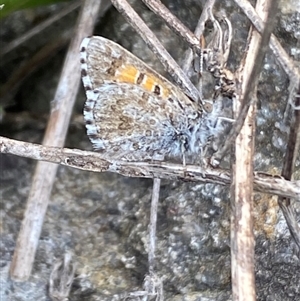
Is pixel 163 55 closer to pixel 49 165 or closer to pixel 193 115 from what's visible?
pixel 193 115

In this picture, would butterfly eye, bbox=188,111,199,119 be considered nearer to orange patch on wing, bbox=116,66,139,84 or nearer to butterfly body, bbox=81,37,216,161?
butterfly body, bbox=81,37,216,161

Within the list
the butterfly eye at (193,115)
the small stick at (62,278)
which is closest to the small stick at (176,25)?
the butterfly eye at (193,115)

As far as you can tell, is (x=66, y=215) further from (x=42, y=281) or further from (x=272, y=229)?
(x=272, y=229)

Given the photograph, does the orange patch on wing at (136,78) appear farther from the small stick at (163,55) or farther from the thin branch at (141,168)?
the thin branch at (141,168)

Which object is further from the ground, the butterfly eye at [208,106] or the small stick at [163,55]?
the small stick at [163,55]

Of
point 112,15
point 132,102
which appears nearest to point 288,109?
point 132,102

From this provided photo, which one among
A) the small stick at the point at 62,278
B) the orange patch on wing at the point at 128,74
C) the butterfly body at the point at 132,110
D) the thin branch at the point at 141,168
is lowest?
the small stick at the point at 62,278

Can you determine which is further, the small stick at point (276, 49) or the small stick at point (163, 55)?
the small stick at point (163, 55)
